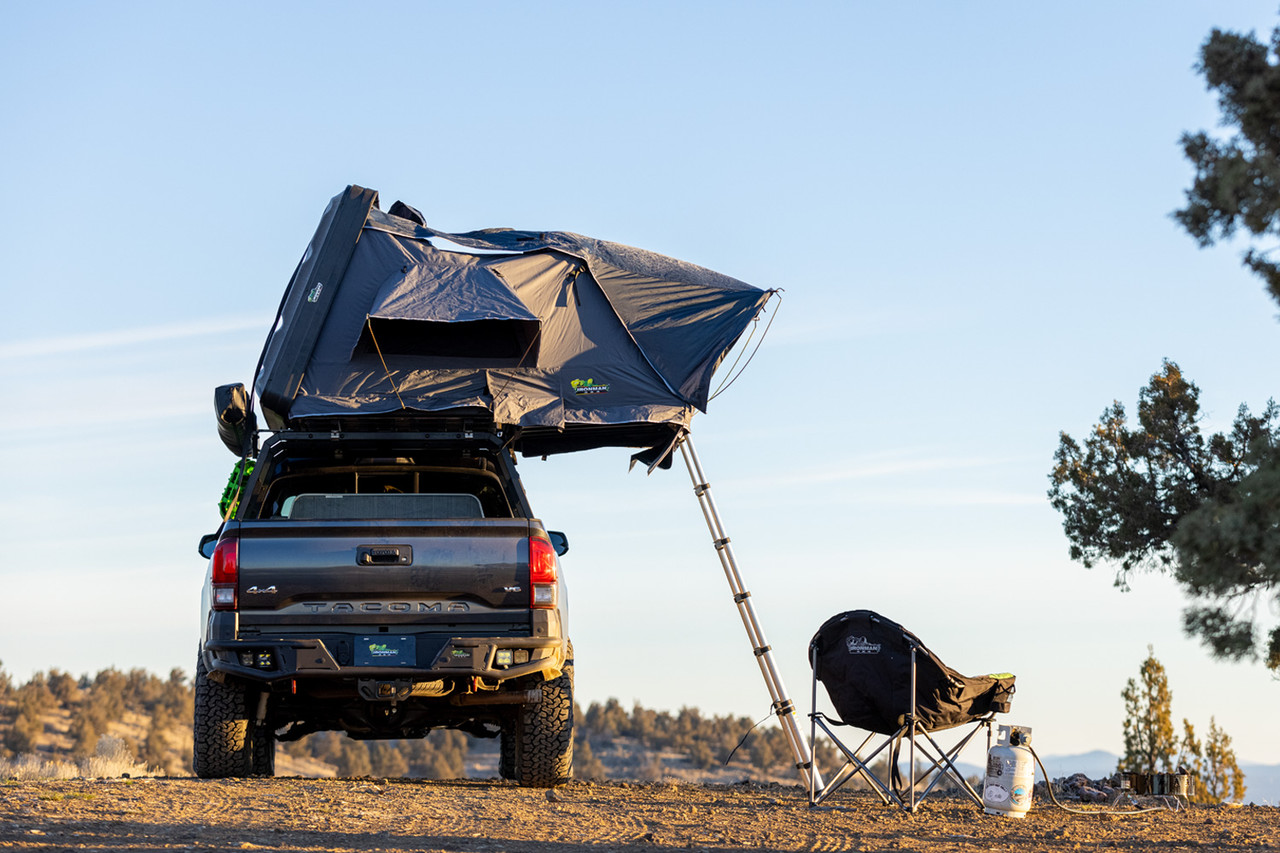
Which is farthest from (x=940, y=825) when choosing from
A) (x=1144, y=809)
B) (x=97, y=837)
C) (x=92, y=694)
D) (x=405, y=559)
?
(x=92, y=694)

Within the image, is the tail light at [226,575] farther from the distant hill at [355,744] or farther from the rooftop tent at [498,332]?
the distant hill at [355,744]

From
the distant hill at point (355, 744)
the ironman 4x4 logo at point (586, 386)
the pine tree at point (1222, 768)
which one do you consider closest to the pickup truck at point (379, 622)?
the ironman 4x4 logo at point (586, 386)

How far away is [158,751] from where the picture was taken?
27.3 m

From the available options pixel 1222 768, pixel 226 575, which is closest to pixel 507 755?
pixel 226 575

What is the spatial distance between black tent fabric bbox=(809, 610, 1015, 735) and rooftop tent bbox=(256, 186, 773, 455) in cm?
228

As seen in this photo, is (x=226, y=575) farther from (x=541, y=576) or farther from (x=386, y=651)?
(x=541, y=576)

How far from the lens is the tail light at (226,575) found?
7559 millimetres

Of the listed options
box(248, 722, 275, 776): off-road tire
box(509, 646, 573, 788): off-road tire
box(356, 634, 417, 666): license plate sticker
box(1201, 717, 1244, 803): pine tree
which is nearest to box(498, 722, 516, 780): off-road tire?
box(509, 646, 573, 788): off-road tire

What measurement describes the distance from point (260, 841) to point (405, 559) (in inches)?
83.8

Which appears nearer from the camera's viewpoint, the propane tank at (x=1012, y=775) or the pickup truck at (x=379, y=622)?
the pickup truck at (x=379, y=622)

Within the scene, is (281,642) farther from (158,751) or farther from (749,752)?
(749,752)

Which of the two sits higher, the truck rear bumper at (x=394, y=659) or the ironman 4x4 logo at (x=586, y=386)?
the ironman 4x4 logo at (x=586, y=386)

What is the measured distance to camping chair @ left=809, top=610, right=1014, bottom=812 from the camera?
7.99 metres

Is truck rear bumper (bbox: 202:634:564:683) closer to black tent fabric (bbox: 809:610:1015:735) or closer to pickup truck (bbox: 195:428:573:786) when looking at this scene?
pickup truck (bbox: 195:428:573:786)
